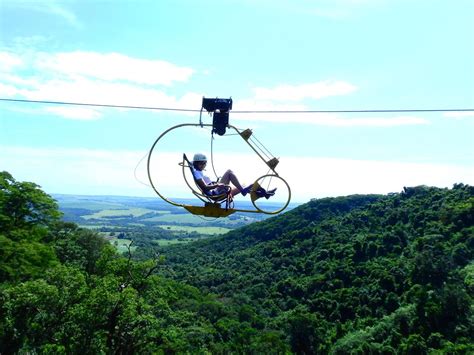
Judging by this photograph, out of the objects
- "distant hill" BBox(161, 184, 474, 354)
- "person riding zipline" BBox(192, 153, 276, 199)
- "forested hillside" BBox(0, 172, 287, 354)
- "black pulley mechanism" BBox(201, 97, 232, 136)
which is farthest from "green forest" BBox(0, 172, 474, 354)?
"black pulley mechanism" BBox(201, 97, 232, 136)

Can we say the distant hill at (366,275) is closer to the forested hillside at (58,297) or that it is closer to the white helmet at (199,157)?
the forested hillside at (58,297)

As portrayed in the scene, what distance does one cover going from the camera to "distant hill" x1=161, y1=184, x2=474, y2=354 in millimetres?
48156

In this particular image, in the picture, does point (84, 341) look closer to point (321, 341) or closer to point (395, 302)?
point (321, 341)

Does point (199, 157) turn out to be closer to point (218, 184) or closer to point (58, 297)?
point (218, 184)

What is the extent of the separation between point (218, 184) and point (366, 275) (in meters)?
62.3

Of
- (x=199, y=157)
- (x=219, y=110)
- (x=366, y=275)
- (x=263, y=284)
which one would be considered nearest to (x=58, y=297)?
(x=199, y=157)

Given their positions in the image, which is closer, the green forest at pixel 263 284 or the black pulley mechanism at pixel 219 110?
the black pulley mechanism at pixel 219 110

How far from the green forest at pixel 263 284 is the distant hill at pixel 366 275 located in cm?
21

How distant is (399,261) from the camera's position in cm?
6538

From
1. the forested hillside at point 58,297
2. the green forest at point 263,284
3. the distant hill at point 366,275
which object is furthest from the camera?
the distant hill at point 366,275

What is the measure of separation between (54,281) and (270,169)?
17670mm

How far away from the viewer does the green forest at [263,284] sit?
75.0 ft

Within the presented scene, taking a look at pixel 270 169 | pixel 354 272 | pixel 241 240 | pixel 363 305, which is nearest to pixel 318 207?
Result: pixel 241 240

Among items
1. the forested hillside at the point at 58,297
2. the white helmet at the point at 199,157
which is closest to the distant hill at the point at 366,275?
the forested hillside at the point at 58,297
